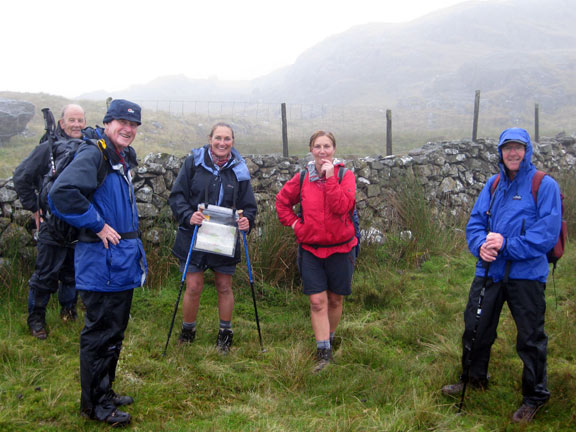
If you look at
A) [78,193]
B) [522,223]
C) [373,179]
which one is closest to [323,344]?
[522,223]

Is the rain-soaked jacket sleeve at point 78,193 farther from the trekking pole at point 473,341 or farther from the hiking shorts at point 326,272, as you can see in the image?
the trekking pole at point 473,341

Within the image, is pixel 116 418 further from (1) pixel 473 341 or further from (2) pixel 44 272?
(1) pixel 473 341

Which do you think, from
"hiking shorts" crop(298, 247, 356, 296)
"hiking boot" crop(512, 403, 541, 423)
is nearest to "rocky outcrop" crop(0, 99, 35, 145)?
"hiking shorts" crop(298, 247, 356, 296)

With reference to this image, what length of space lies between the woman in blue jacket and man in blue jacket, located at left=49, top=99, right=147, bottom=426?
3.13 ft

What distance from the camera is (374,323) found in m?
4.58

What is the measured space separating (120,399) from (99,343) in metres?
0.51

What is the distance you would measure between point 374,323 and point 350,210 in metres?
1.43

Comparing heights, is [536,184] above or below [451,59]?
below

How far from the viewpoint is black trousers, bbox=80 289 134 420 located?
8.86 ft

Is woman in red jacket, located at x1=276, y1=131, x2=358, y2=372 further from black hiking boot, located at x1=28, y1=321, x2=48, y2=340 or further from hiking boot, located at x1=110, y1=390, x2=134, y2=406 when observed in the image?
black hiking boot, located at x1=28, y1=321, x2=48, y2=340

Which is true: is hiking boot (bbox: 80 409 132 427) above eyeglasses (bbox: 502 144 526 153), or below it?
below

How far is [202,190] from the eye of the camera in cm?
381

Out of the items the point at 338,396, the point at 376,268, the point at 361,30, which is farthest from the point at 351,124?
A: the point at 361,30

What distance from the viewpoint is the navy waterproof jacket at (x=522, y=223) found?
2844mm
